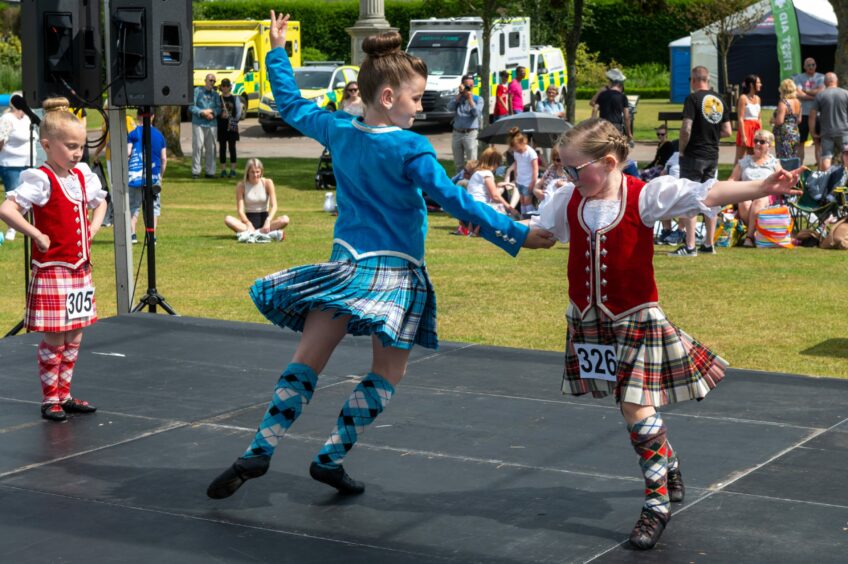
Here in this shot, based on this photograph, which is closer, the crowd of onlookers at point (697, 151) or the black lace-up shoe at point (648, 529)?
the black lace-up shoe at point (648, 529)

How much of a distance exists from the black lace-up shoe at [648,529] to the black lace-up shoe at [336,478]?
113cm

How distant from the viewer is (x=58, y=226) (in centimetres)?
622

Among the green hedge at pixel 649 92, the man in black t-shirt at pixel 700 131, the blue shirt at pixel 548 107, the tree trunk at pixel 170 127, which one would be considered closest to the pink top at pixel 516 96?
the blue shirt at pixel 548 107

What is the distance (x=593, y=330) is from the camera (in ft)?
14.9

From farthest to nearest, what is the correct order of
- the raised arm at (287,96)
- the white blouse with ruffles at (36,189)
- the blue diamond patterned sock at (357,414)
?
the white blouse with ruffles at (36,189)
the raised arm at (287,96)
the blue diamond patterned sock at (357,414)

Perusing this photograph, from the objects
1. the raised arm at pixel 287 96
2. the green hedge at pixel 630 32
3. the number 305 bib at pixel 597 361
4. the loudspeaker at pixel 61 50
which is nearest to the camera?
the number 305 bib at pixel 597 361

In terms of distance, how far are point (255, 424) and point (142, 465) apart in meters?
0.78

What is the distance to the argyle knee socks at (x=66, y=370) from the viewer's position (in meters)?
6.30

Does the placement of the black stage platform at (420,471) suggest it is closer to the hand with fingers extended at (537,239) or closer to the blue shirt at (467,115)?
the hand with fingers extended at (537,239)

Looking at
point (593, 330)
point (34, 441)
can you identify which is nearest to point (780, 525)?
point (593, 330)

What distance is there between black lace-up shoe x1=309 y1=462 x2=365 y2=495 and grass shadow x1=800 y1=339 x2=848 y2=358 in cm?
Result: 476

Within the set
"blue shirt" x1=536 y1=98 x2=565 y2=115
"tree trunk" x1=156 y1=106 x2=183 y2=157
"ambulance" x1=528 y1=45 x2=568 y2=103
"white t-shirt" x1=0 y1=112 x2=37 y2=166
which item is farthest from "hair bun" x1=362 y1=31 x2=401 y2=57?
"ambulance" x1=528 y1=45 x2=568 y2=103

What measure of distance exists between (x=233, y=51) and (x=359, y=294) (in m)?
30.4

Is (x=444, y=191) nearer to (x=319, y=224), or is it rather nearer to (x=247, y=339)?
(x=247, y=339)
